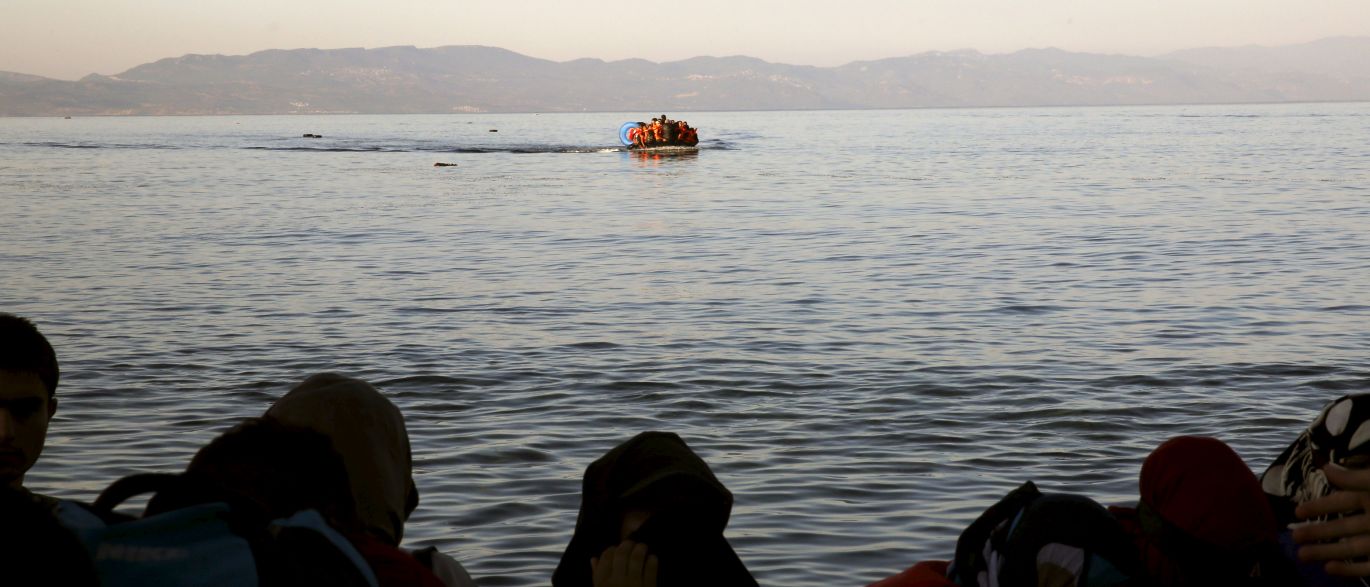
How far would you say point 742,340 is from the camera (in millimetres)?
14047

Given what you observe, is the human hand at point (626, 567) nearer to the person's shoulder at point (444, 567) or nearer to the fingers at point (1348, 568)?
the person's shoulder at point (444, 567)

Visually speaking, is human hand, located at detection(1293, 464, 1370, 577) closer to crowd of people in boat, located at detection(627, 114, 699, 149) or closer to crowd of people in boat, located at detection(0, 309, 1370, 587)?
crowd of people in boat, located at detection(0, 309, 1370, 587)

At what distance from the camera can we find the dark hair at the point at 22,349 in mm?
3600

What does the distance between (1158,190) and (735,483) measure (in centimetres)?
3295

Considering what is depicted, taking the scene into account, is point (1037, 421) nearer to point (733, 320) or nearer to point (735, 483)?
point (735, 483)

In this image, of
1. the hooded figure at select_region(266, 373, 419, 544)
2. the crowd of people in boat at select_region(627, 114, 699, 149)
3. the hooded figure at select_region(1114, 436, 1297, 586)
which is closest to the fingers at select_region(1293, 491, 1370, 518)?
the hooded figure at select_region(1114, 436, 1297, 586)

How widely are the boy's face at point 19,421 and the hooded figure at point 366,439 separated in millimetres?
645

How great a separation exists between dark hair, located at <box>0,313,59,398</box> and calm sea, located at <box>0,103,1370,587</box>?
139 inches

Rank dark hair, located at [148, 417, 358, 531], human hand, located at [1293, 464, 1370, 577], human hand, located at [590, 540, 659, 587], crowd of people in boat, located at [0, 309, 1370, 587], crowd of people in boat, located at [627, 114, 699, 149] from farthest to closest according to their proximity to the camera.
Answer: crowd of people in boat, located at [627, 114, 699, 149] → human hand, located at [1293, 464, 1370, 577] → human hand, located at [590, 540, 659, 587] → crowd of people in boat, located at [0, 309, 1370, 587] → dark hair, located at [148, 417, 358, 531]

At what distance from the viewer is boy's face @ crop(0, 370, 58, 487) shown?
3617 mm

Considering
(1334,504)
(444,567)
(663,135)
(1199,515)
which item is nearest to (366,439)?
(444,567)

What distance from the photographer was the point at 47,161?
208ft

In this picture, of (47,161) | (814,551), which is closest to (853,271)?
(814,551)

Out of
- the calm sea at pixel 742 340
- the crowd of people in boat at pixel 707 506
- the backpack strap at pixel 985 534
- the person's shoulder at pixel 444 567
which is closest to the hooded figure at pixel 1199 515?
the crowd of people in boat at pixel 707 506
